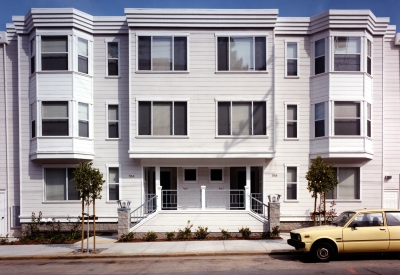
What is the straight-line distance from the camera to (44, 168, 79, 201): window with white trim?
17562 mm

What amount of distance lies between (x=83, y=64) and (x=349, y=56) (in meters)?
12.7

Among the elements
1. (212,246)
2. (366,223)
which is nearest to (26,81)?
(212,246)

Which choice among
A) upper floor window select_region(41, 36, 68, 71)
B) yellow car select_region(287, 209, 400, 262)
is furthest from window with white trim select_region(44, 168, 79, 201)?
yellow car select_region(287, 209, 400, 262)

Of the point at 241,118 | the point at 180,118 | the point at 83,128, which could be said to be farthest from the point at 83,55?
the point at 241,118

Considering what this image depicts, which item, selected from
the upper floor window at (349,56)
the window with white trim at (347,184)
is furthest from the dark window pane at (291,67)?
the window with white trim at (347,184)

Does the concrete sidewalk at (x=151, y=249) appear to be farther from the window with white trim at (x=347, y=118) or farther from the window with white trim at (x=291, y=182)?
the window with white trim at (x=347, y=118)

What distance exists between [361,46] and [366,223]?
9.32 m

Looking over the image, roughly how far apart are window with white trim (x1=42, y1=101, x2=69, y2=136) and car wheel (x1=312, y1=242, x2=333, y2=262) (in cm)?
1184

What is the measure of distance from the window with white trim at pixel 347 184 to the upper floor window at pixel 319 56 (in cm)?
487

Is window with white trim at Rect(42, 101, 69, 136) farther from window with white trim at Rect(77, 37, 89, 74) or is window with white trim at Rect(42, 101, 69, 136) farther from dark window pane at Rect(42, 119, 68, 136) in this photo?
window with white trim at Rect(77, 37, 89, 74)

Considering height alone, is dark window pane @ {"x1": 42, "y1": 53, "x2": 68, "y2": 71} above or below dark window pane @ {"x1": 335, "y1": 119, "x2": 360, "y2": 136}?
above

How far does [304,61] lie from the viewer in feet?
58.5

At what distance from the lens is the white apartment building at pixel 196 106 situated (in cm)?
1702

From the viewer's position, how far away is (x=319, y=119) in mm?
17469
